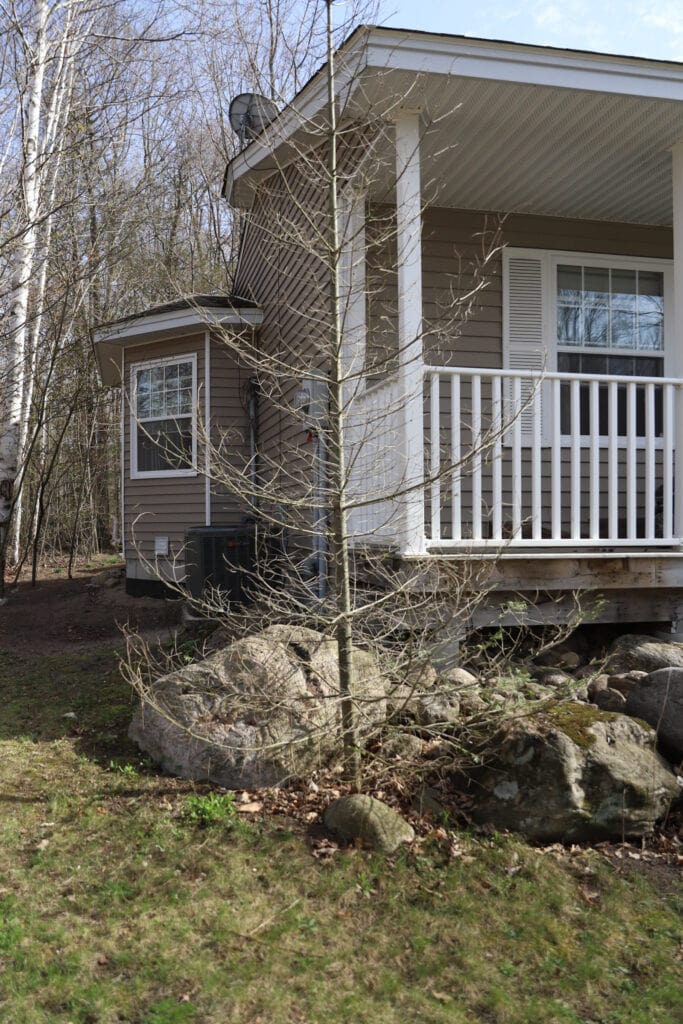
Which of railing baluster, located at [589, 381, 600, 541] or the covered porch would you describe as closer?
the covered porch

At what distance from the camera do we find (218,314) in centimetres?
916

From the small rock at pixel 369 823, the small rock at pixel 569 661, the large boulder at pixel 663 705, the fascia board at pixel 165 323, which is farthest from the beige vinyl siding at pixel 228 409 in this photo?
the small rock at pixel 369 823

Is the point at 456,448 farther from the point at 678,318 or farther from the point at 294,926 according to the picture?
the point at 294,926

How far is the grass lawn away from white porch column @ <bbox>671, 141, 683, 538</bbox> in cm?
279

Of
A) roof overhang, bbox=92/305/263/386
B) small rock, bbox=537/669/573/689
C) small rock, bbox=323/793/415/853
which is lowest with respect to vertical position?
small rock, bbox=323/793/415/853

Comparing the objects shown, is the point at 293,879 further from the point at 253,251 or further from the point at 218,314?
the point at 253,251

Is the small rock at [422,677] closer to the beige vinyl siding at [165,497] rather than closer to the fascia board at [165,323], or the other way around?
the beige vinyl siding at [165,497]

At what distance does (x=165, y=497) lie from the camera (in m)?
10.1

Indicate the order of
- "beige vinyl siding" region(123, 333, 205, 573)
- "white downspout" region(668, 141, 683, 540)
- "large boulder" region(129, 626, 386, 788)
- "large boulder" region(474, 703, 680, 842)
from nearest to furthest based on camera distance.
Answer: "large boulder" region(474, 703, 680, 842) → "large boulder" region(129, 626, 386, 788) → "white downspout" region(668, 141, 683, 540) → "beige vinyl siding" region(123, 333, 205, 573)

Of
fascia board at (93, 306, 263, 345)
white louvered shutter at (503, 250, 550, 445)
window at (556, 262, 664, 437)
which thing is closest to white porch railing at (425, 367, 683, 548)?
white louvered shutter at (503, 250, 550, 445)

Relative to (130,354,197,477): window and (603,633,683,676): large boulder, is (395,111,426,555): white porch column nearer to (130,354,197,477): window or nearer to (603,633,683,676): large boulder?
(603,633,683,676): large boulder

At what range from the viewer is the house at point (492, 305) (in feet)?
14.8

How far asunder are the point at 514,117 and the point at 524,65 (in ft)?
1.82

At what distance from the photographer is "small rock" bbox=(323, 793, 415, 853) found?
3.36 meters
